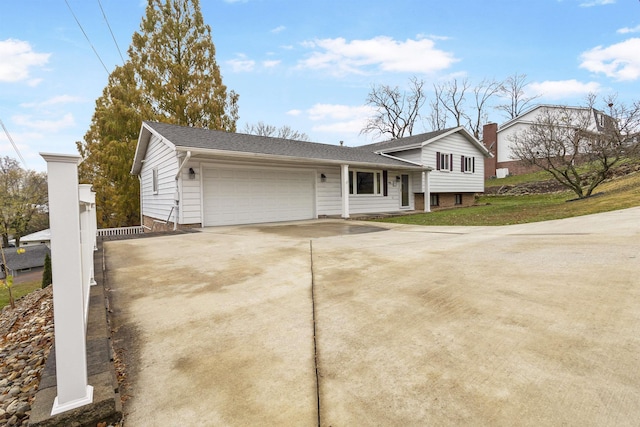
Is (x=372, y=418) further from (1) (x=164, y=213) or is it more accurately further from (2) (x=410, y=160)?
(2) (x=410, y=160)

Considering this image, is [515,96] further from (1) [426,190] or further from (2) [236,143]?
(2) [236,143]

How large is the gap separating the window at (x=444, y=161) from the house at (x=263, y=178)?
0.10 meters

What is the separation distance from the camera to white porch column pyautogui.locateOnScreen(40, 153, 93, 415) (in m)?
1.47

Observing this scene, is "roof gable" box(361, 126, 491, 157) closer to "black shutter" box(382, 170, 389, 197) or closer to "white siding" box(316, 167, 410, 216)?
"white siding" box(316, 167, 410, 216)

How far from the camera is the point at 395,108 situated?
→ 36.2 m

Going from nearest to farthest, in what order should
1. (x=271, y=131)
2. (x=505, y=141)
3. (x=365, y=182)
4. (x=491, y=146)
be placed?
1. (x=365, y=182)
2. (x=505, y=141)
3. (x=491, y=146)
4. (x=271, y=131)

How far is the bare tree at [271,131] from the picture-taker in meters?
33.7

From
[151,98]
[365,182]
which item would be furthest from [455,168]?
[151,98]

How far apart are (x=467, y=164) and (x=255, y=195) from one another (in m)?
14.0

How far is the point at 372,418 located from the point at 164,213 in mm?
11783

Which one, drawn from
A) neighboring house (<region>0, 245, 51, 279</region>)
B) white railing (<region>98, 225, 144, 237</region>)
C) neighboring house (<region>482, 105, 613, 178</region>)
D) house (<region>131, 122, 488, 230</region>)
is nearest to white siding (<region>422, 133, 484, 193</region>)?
house (<region>131, 122, 488, 230</region>)

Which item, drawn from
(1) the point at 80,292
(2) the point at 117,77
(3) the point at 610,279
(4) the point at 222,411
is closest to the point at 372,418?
(4) the point at 222,411

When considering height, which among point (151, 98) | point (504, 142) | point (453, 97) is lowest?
point (504, 142)

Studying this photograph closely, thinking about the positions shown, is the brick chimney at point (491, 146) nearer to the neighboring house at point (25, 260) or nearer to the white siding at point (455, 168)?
the white siding at point (455, 168)
